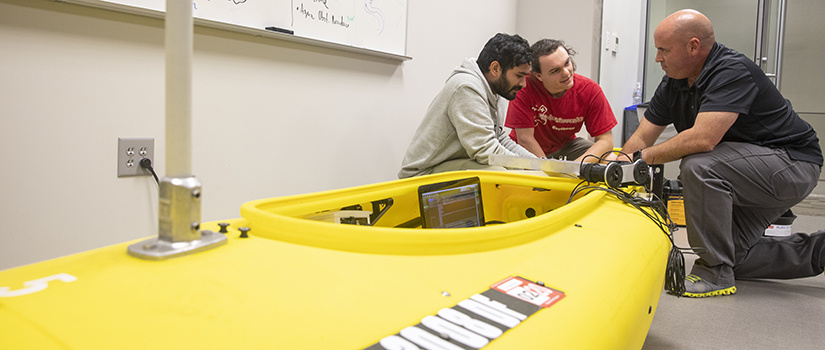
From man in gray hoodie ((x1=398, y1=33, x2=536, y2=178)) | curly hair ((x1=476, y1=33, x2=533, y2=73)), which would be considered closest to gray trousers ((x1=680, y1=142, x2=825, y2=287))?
man in gray hoodie ((x1=398, y1=33, x2=536, y2=178))

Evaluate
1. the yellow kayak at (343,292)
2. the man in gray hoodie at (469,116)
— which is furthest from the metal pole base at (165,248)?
the man in gray hoodie at (469,116)

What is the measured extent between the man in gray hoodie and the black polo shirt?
72 cm

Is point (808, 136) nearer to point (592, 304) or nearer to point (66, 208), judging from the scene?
point (592, 304)

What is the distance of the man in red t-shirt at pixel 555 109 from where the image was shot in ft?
8.19

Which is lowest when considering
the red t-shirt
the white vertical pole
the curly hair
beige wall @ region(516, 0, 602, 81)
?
the white vertical pole

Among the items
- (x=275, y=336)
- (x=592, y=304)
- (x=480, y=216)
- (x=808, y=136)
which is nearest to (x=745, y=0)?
(x=808, y=136)

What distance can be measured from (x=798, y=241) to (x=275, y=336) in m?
2.22

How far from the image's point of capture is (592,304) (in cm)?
60

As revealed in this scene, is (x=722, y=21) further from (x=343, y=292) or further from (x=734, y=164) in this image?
(x=343, y=292)

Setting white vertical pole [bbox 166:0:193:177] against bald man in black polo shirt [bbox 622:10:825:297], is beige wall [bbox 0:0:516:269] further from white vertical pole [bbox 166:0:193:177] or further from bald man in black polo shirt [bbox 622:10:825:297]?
bald man in black polo shirt [bbox 622:10:825:297]

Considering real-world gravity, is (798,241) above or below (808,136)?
below

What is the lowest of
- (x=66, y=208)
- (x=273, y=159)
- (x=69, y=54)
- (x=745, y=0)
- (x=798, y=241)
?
(x=798, y=241)

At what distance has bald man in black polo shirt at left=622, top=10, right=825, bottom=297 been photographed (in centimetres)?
180

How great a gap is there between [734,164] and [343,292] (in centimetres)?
180
